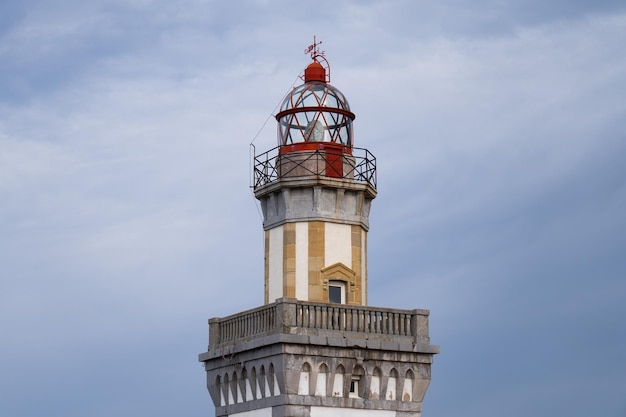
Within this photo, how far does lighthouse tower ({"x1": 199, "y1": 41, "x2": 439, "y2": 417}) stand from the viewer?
145ft

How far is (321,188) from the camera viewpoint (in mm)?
46750

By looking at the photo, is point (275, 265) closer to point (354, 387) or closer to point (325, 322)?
point (325, 322)

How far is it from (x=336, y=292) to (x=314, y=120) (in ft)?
18.7

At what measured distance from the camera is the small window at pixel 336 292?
46594 mm

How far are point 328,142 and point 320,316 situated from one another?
20.3 ft

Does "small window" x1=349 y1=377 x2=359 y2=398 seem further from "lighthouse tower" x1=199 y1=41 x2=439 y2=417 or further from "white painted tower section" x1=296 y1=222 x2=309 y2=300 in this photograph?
"white painted tower section" x1=296 y1=222 x2=309 y2=300

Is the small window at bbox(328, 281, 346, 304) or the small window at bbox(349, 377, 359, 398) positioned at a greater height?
the small window at bbox(328, 281, 346, 304)

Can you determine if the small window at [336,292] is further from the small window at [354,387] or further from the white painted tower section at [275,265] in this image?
the small window at [354,387]

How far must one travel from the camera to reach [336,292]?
153 ft

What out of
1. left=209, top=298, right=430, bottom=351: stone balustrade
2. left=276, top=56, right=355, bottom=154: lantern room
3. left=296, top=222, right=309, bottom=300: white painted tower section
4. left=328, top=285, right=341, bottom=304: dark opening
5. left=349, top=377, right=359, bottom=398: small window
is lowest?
left=349, top=377, right=359, bottom=398: small window

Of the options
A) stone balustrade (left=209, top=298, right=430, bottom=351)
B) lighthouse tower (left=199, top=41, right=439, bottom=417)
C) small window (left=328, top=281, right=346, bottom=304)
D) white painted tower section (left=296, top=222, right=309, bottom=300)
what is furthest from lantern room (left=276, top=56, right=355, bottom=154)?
stone balustrade (left=209, top=298, right=430, bottom=351)

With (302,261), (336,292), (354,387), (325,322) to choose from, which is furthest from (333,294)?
(354,387)

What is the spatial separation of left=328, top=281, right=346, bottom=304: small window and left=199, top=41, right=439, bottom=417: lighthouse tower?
32 millimetres

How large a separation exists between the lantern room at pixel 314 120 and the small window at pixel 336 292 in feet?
14.5
